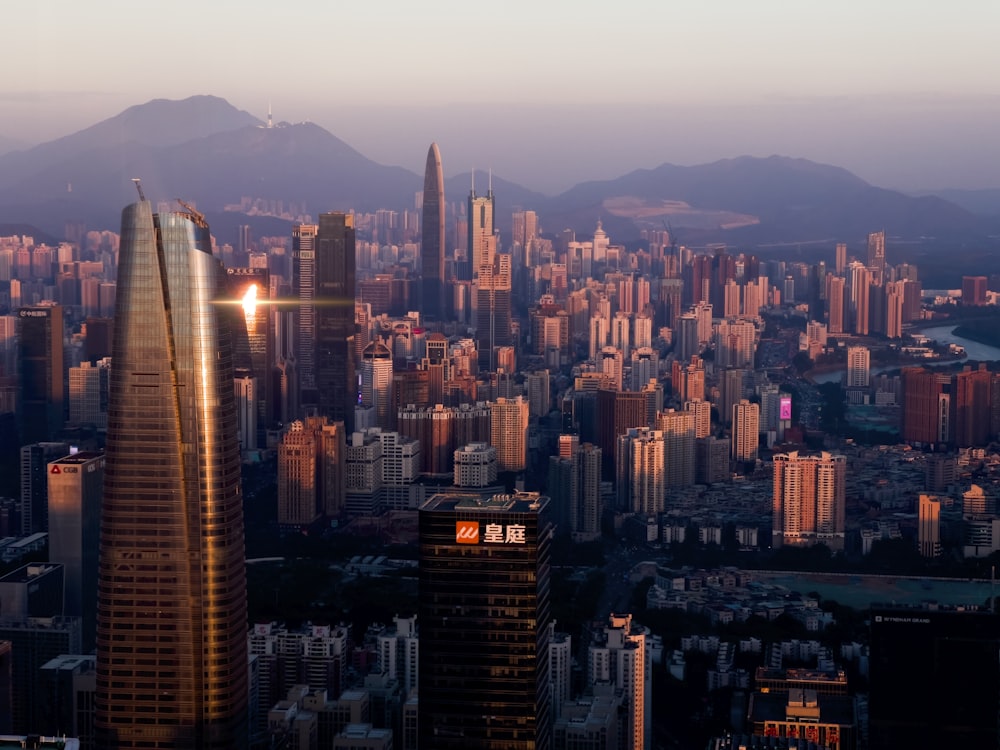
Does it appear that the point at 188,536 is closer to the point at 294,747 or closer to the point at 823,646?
the point at 294,747

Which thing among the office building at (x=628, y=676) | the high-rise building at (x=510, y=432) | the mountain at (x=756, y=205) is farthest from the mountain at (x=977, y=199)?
the office building at (x=628, y=676)

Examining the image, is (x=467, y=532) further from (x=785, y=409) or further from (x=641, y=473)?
(x=785, y=409)

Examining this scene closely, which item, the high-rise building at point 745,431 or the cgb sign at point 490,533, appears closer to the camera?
the cgb sign at point 490,533

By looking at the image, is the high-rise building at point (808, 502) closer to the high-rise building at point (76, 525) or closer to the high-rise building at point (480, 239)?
the high-rise building at point (76, 525)

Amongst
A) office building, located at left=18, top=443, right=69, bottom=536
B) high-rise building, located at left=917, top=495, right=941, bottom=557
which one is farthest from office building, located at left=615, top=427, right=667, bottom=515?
office building, located at left=18, top=443, right=69, bottom=536

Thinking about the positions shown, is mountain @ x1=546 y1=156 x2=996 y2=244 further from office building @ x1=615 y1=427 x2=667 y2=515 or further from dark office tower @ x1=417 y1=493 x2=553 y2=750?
dark office tower @ x1=417 y1=493 x2=553 y2=750

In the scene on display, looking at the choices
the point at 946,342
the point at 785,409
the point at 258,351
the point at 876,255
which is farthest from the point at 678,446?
the point at 876,255

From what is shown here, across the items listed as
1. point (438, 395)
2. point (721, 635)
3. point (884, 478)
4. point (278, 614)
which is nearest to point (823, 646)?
point (721, 635)
